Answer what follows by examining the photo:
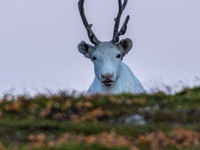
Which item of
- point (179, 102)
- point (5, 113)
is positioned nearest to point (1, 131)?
point (5, 113)

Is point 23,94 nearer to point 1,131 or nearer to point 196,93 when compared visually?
A: point 1,131

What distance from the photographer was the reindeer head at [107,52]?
15039 millimetres

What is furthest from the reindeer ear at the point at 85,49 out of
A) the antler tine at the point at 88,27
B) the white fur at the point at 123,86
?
the white fur at the point at 123,86

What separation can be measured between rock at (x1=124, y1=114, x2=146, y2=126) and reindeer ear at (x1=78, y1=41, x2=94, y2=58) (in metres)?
7.27

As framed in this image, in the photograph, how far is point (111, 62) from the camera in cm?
1558

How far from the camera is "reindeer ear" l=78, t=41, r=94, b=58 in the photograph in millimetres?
16844

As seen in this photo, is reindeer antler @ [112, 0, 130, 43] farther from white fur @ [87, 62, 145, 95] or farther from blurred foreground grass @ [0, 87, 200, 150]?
blurred foreground grass @ [0, 87, 200, 150]

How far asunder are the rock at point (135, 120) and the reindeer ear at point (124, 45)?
7220 mm

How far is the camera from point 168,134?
8.55m

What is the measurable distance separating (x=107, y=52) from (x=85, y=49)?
1305 millimetres

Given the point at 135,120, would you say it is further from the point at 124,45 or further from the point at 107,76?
the point at 124,45

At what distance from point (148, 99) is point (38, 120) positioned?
2427 millimetres

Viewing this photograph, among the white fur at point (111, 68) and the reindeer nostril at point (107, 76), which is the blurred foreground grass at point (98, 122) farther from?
the white fur at point (111, 68)

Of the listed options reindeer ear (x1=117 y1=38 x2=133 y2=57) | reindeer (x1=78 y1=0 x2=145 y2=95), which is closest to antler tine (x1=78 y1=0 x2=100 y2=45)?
reindeer (x1=78 y1=0 x2=145 y2=95)
